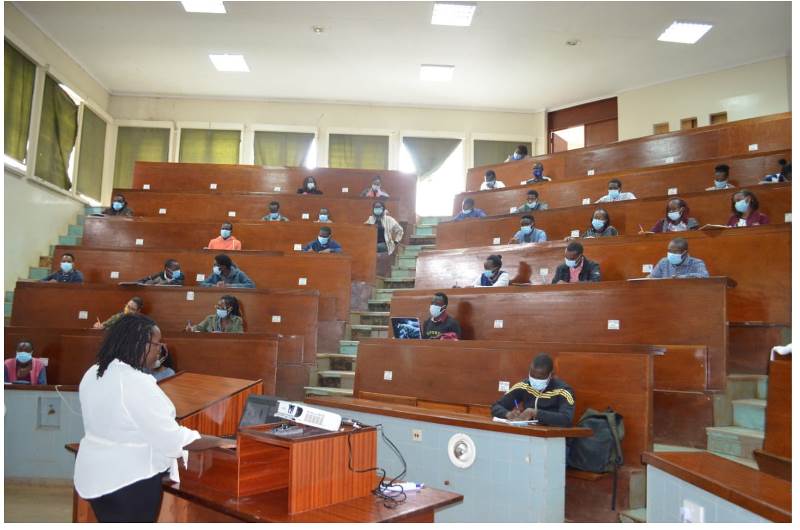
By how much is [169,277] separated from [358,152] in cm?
524

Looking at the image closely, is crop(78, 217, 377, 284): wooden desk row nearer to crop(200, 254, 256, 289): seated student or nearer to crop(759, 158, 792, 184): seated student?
crop(200, 254, 256, 289): seated student

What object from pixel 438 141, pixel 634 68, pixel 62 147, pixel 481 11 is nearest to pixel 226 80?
pixel 62 147

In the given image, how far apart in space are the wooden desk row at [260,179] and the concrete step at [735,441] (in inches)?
234

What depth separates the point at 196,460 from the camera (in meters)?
2.23

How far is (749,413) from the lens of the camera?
3.64 metres

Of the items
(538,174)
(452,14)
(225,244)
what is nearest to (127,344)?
(225,244)

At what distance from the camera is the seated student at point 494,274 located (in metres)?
5.39

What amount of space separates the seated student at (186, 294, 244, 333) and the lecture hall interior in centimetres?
2

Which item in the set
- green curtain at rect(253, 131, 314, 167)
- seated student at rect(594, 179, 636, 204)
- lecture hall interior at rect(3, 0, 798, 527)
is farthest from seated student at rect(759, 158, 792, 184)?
green curtain at rect(253, 131, 314, 167)

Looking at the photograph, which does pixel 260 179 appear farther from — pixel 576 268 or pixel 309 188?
pixel 576 268

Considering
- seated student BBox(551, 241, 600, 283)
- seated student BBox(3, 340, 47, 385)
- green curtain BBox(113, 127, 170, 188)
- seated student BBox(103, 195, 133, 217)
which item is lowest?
seated student BBox(3, 340, 47, 385)

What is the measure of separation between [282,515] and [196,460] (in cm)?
45

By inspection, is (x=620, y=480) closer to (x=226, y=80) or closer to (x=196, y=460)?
(x=196, y=460)

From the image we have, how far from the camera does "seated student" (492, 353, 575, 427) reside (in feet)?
10.7
